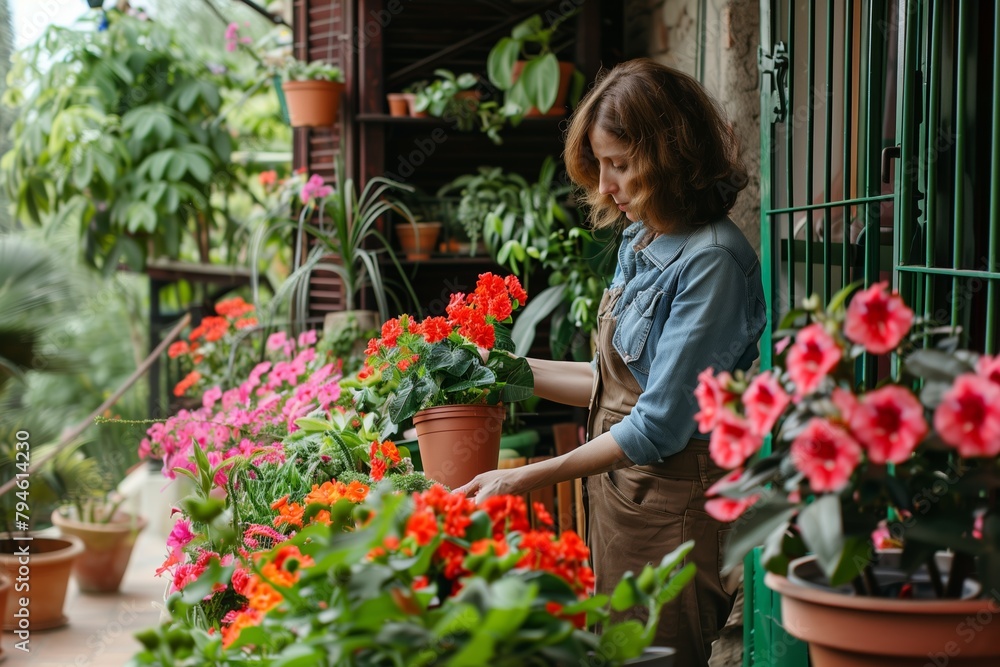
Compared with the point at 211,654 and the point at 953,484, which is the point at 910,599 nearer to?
the point at 953,484

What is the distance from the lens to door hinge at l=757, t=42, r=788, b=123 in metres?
2.27

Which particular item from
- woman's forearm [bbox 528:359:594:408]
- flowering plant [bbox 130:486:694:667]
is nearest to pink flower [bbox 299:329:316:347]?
woman's forearm [bbox 528:359:594:408]

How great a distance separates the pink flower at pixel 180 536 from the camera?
1585 millimetres

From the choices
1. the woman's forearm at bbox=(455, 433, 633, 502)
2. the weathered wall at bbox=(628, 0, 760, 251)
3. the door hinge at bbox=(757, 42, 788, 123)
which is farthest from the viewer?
the weathered wall at bbox=(628, 0, 760, 251)

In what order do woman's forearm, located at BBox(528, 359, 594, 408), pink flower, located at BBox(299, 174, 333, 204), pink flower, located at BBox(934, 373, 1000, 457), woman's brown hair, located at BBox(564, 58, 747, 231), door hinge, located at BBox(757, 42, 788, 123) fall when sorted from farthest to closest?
1. pink flower, located at BBox(299, 174, 333, 204)
2. door hinge, located at BBox(757, 42, 788, 123)
3. woman's forearm, located at BBox(528, 359, 594, 408)
4. woman's brown hair, located at BBox(564, 58, 747, 231)
5. pink flower, located at BBox(934, 373, 1000, 457)

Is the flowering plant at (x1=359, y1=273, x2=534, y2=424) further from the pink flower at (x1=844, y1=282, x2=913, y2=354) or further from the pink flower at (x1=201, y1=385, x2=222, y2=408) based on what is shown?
the pink flower at (x1=201, y1=385, x2=222, y2=408)

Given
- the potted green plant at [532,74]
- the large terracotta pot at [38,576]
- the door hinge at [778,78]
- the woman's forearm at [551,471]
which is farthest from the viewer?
the large terracotta pot at [38,576]

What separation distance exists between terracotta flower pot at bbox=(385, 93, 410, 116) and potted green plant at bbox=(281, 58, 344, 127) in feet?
0.72

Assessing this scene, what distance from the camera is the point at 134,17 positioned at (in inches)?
214

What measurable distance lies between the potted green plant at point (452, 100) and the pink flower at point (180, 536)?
2402 millimetres

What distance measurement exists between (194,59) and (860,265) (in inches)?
176

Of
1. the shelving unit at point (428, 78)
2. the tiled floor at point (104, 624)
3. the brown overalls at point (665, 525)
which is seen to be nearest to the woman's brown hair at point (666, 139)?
the brown overalls at point (665, 525)

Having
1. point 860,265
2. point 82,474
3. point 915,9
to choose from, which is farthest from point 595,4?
point 82,474

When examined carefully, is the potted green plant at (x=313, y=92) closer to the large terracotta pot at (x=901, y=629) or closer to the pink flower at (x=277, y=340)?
the pink flower at (x=277, y=340)
